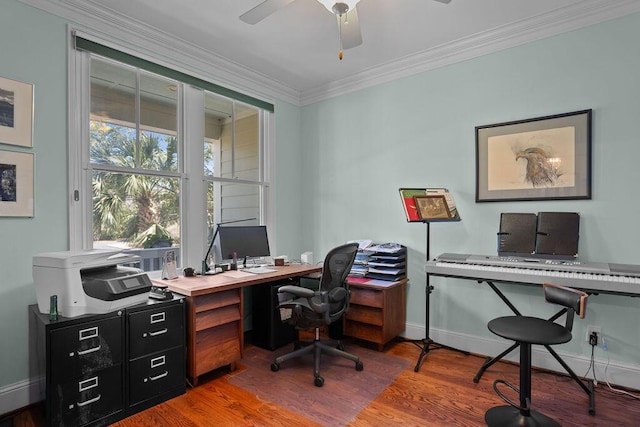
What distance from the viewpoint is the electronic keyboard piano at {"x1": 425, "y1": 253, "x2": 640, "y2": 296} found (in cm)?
215

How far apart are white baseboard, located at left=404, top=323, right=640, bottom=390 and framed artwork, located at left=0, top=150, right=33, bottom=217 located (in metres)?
3.28

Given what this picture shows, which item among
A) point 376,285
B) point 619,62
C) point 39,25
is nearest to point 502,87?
point 619,62

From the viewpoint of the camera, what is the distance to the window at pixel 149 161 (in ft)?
8.59

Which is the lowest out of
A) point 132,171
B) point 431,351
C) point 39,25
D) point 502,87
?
point 431,351

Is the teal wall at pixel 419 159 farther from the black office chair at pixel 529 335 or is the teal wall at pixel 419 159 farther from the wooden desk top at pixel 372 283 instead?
the black office chair at pixel 529 335

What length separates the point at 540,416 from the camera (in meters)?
2.07

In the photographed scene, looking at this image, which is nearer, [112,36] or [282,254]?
[112,36]

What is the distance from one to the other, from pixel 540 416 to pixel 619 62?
2498mm

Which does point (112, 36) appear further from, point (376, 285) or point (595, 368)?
point (595, 368)

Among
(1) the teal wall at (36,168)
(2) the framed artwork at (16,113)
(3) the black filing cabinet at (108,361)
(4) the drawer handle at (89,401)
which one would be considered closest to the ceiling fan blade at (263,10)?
(1) the teal wall at (36,168)

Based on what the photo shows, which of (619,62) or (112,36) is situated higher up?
(112,36)

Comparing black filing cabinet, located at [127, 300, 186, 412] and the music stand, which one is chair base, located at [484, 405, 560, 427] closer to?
the music stand

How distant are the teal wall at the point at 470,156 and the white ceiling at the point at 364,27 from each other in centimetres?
14

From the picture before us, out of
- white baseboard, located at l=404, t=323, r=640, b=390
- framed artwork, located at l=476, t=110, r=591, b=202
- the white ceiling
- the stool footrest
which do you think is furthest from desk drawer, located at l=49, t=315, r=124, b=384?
framed artwork, located at l=476, t=110, r=591, b=202
